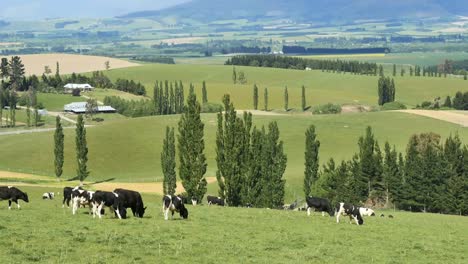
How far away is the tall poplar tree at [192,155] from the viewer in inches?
2367

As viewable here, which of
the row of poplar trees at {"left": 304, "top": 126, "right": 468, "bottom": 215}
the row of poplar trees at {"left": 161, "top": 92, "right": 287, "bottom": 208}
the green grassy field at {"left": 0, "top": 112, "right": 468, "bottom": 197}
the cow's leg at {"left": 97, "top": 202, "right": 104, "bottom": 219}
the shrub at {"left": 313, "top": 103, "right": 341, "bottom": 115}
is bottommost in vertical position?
the shrub at {"left": 313, "top": 103, "right": 341, "bottom": 115}

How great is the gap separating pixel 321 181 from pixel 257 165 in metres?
18.6

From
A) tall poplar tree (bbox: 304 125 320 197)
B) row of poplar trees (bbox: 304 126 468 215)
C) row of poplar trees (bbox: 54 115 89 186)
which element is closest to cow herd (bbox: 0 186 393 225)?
row of poplar trees (bbox: 304 126 468 215)

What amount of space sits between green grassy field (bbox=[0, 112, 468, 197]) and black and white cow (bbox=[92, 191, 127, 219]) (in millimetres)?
53412

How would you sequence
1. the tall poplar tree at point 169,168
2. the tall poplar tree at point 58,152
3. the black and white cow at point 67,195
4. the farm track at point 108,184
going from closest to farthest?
1. the black and white cow at point 67,195
2. the tall poplar tree at point 169,168
3. the farm track at point 108,184
4. the tall poplar tree at point 58,152

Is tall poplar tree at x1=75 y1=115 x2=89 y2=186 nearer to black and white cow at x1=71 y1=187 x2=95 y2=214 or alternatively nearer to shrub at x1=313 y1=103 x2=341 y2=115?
black and white cow at x1=71 y1=187 x2=95 y2=214

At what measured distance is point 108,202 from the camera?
3738cm

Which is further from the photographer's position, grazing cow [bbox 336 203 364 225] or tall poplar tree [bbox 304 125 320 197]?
tall poplar tree [bbox 304 125 320 197]

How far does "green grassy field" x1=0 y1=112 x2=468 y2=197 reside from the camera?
107m

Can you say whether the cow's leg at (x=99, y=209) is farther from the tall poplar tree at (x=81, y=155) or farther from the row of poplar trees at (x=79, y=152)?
the tall poplar tree at (x=81, y=155)

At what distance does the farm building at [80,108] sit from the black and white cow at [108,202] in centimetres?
14151

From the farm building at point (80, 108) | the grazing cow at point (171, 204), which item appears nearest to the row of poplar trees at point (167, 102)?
the farm building at point (80, 108)

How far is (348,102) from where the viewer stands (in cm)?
19450

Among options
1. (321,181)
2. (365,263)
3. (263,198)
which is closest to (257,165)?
(263,198)
